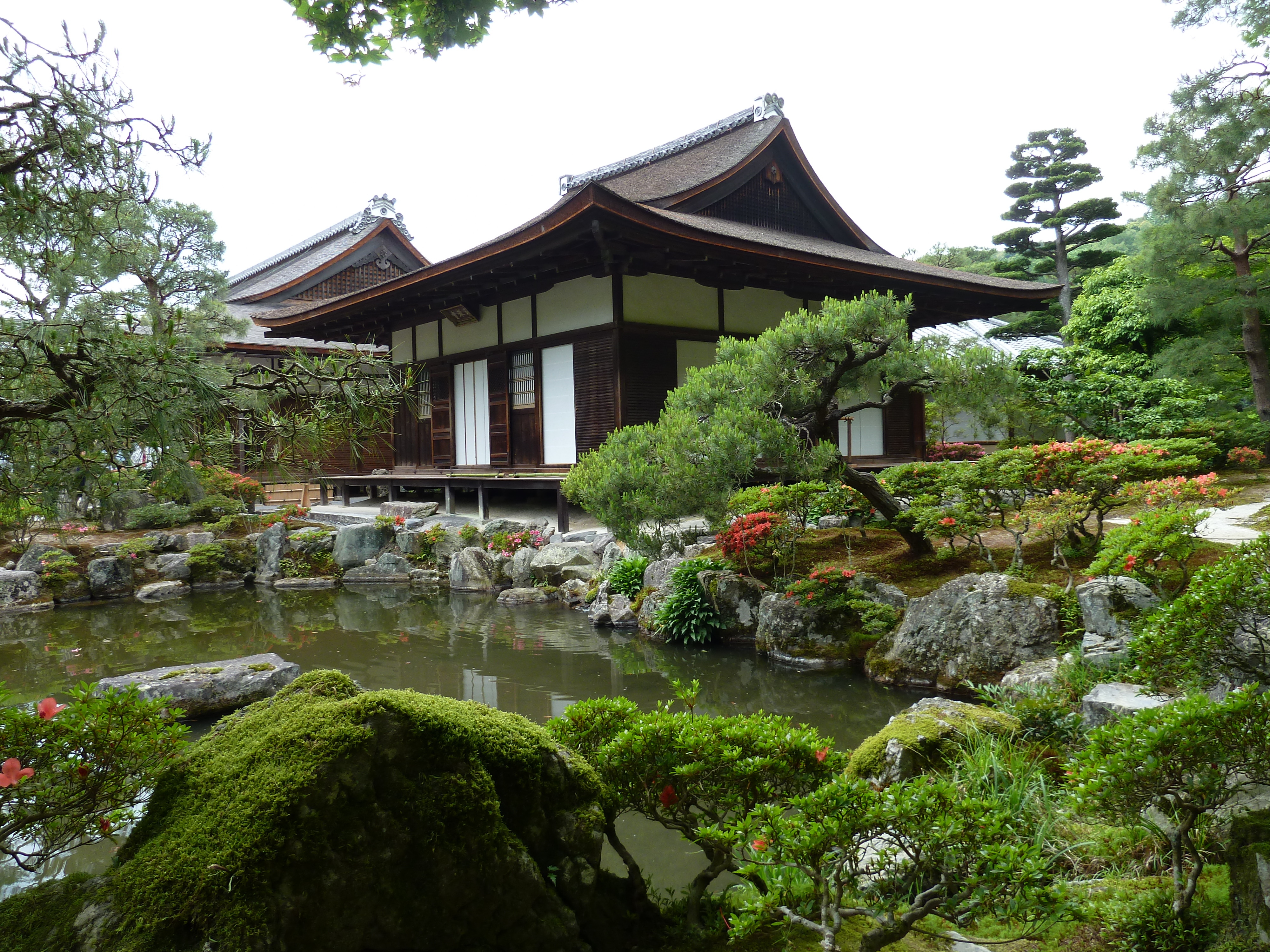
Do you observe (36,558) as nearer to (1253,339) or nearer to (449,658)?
(449,658)

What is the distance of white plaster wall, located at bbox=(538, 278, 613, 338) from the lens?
11570 mm

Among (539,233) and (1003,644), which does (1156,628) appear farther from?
(539,233)

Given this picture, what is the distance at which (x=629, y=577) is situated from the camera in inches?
355

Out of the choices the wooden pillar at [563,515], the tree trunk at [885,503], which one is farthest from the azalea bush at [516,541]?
the tree trunk at [885,503]

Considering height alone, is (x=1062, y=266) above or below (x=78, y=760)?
above

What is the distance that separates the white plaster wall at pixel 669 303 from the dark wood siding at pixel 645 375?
33 centimetres

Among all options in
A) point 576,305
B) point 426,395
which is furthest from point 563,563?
point 426,395

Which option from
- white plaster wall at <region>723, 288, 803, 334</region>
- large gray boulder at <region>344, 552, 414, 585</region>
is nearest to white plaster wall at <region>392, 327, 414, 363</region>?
large gray boulder at <region>344, 552, 414, 585</region>

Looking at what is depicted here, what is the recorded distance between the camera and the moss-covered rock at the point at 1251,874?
2.02m

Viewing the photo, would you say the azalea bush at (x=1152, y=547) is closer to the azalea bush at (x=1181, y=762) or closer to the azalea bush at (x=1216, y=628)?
the azalea bush at (x=1216, y=628)

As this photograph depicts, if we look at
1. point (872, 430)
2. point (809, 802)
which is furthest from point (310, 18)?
point (872, 430)

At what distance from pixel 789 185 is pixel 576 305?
5.89 m

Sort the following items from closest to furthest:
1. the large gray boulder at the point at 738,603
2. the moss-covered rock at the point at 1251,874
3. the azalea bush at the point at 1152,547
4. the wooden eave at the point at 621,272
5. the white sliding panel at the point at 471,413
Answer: the moss-covered rock at the point at 1251,874 → the azalea bush at the point at 1152,547 → the large gray boulder at the point at 738,603 → the wooden eave at the point at 621,272 → the white sliding panel at the point at 471,413

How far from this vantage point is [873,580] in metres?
6.84
